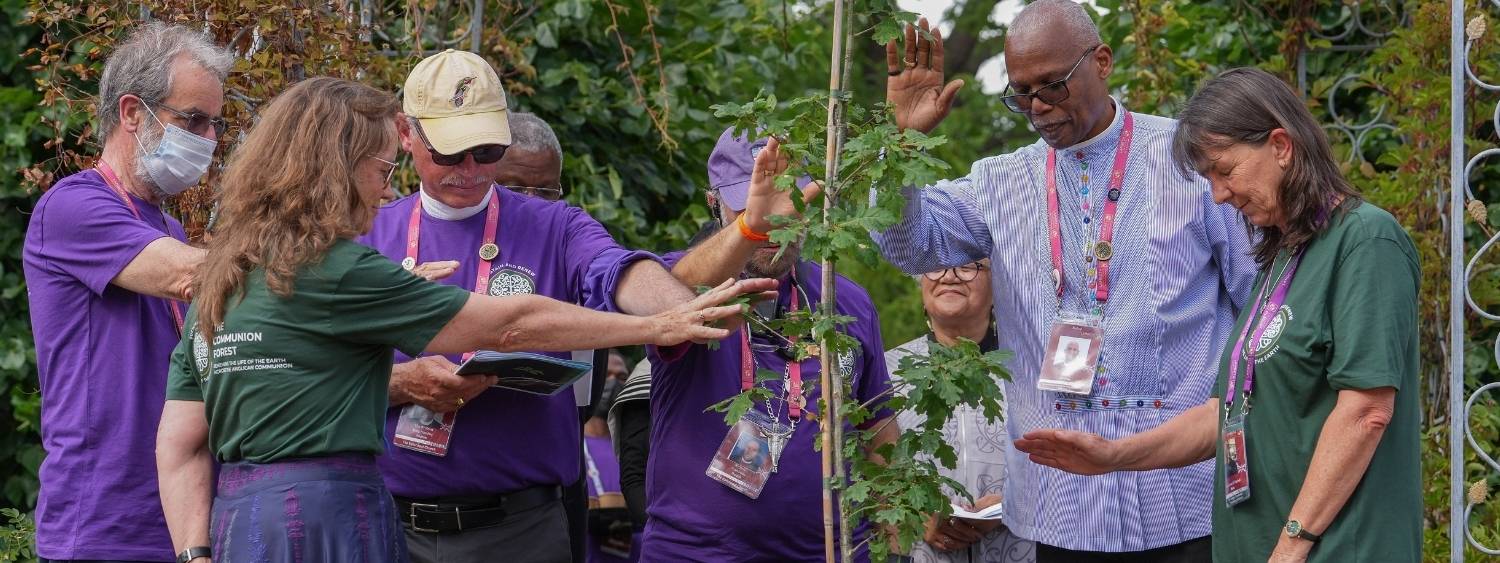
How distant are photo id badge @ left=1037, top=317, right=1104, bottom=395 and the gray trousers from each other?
1268mm

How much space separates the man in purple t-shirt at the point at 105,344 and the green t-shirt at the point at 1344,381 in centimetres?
225

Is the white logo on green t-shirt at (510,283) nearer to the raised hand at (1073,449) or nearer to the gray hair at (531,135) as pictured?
the gray hair at (531,135)

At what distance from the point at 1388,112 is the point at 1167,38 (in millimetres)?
1071

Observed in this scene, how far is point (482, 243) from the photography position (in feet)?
12.9

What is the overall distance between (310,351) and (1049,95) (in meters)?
1.80

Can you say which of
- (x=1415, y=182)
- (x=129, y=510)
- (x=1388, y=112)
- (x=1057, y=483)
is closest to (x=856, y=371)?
(x=1057, y=483)

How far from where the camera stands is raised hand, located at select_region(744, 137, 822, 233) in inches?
132

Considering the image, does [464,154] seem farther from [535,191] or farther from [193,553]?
[193,553]

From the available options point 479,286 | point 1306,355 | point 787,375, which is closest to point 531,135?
point 479,286

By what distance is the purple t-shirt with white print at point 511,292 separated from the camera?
12.5 ft

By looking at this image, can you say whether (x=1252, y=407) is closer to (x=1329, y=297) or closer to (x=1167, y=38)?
(x=1329, y=297)

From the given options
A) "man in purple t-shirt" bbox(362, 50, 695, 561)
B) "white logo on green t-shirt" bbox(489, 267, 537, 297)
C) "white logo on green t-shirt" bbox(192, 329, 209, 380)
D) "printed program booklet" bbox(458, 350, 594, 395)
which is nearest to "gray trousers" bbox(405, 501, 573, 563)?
"man in purple t-shirt" bbox(362, 50, 695, 561)

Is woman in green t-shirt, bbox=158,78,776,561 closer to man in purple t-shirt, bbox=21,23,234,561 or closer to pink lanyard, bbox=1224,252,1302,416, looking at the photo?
man in purple t-shirt, bbox=21,23,234,561

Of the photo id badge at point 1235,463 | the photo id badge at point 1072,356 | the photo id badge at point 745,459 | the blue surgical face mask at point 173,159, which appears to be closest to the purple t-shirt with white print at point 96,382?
the blue surgical face mask at point 173,159
